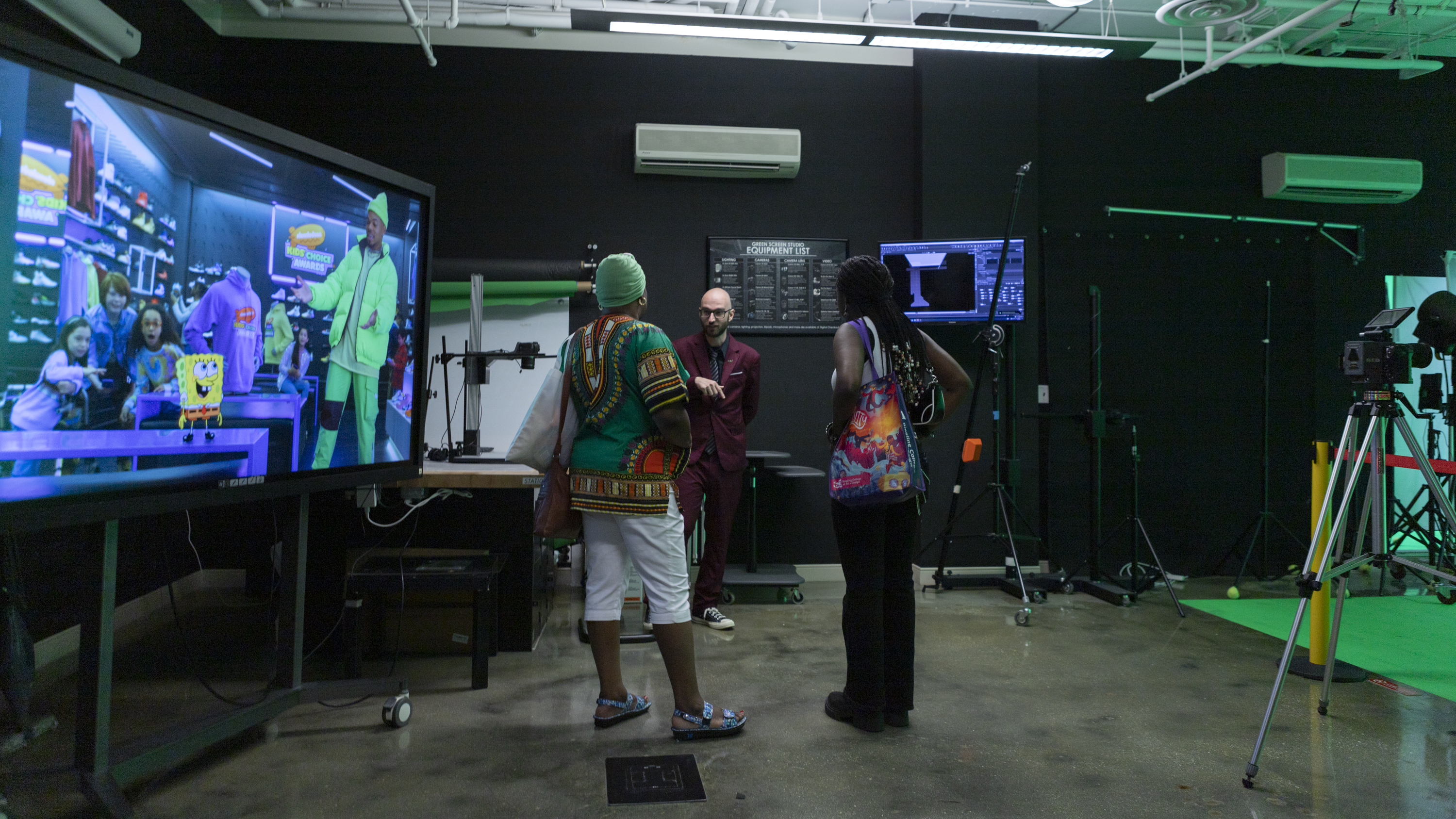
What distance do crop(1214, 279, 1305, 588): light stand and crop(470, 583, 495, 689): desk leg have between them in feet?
14.7

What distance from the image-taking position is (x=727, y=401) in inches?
175

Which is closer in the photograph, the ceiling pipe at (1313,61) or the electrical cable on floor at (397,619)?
the electrical cable on floor at (397,619)

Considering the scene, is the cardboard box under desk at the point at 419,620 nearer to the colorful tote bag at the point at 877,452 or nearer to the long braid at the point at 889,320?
the colorful tote bag at the point at 877,452

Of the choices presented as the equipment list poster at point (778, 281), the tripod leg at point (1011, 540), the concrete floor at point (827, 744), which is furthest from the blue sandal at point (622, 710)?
the equipment list poster at point (778, 281)

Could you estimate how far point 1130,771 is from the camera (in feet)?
8.21

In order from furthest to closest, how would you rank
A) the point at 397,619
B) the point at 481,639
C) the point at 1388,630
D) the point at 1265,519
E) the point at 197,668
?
the point at 1265,519, the point at 1388,630, the point at 397,619, the point at 197,668, the point at 481,639

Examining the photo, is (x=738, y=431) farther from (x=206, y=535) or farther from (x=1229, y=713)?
(x=206, y=535)

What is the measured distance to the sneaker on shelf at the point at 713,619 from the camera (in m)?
4.21

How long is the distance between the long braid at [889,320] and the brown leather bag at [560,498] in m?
1.00

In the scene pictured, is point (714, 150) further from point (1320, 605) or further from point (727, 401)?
point (1320, 605)

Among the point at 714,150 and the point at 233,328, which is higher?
the point at 714,150

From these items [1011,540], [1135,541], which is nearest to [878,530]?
[1011,540]

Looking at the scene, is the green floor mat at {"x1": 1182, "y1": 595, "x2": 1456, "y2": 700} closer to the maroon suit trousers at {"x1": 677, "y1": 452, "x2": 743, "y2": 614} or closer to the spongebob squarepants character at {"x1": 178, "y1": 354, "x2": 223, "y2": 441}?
the maroon suit trousers at {"x1": 677, "y1": 452, "x2": 743, "y2": 614}

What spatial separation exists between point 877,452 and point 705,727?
105 centimetres
